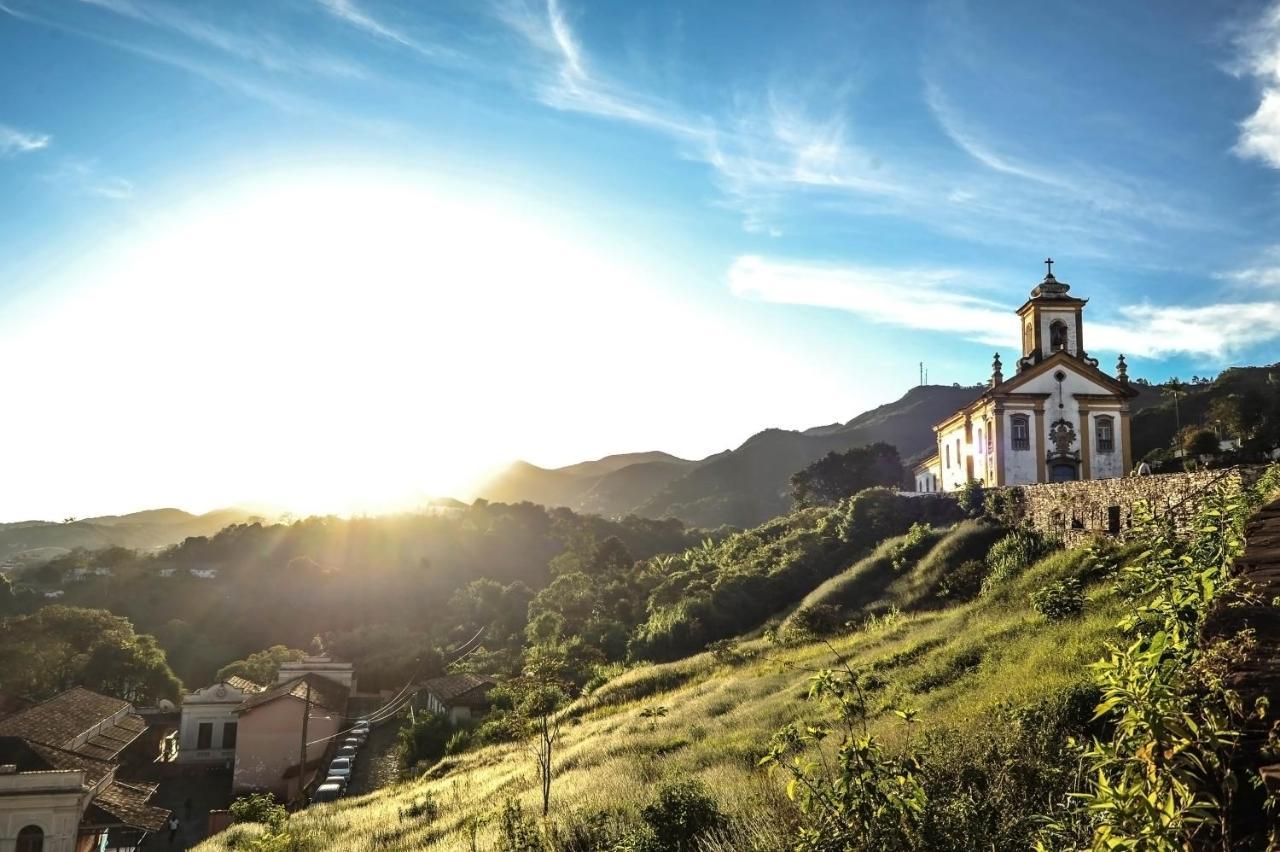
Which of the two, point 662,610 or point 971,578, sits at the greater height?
point 971,578

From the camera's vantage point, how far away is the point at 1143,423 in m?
63.0

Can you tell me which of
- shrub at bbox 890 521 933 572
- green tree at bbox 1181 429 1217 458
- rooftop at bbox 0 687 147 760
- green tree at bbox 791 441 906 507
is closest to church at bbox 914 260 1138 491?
green tree at bbox 1181 429 1217 458

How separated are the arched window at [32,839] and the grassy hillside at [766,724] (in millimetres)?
7766

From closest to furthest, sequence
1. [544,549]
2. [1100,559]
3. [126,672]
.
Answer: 1. [1100,559]
2. [126,672]
3. [544,549]

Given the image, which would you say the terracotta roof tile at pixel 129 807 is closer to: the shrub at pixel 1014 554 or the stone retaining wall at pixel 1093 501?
the shrub at pixel 1014 554

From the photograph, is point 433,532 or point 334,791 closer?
point 334,791

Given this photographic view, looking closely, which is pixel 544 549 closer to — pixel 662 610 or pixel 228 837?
pixel 662 610

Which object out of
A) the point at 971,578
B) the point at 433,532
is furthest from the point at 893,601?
the point at 433,532

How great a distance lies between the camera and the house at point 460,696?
1401 inches

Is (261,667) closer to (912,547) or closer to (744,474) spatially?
(912,547)

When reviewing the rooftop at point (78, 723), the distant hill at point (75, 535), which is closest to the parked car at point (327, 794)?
the rooftop at point (78, 723)

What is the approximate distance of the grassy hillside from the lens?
27.2 ft

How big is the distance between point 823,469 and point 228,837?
179 ft

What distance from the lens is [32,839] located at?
24.3 metres
